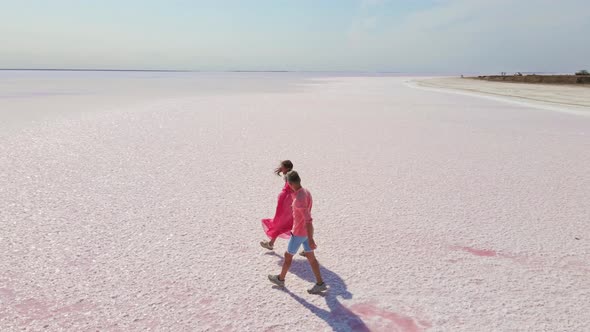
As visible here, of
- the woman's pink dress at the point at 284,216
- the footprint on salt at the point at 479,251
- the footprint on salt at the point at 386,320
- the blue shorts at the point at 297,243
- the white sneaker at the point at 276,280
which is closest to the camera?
the footprint on salt at the point at 386,320

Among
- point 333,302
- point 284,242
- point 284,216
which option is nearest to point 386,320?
point 333,302

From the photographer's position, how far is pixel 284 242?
489 cm

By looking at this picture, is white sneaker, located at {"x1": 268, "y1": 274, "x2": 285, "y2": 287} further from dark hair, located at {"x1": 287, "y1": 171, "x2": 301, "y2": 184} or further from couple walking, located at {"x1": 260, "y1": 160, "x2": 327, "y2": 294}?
dark hair, located at {"x1": 287, "y1": 171, "x2": 301, "y2": 184}

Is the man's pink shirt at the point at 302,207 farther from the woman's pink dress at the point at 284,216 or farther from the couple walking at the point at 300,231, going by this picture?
the woman's pink dress at the point at 284,216

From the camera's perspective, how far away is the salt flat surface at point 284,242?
336 centimetres

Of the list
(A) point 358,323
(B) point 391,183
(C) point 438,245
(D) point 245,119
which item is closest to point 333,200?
(B) point 391,183

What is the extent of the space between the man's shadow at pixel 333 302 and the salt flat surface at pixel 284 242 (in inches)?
0.7

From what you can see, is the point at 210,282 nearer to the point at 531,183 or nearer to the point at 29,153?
the point at 531,183

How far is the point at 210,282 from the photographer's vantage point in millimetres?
3791

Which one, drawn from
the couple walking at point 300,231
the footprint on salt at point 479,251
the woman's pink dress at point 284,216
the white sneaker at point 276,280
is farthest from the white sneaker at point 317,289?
the footprint on salt at point 479,251

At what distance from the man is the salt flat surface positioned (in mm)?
124

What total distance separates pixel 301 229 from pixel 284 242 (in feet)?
4.47

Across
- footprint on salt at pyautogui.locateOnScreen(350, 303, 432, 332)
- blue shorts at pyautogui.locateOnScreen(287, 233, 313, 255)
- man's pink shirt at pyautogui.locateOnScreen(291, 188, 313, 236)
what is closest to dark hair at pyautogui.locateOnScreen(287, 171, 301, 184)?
man's pink shirt at pyautogui.locateOnScreen(291, 188, 313, 236)

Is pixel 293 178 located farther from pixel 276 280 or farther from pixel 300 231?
pixel 276 280
